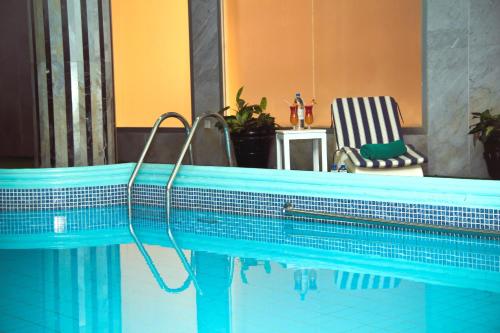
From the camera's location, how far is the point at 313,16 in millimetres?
8773

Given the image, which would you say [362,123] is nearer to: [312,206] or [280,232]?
[312,206]

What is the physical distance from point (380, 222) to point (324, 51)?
4.03 metres

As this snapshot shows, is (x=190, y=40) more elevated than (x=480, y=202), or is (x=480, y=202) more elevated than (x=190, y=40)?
(x=190, y=40)

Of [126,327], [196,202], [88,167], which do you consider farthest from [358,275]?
A: [88,167]

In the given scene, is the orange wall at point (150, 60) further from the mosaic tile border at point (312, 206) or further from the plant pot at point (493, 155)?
the plant pot at point (493, 155)

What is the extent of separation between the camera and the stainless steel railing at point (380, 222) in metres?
4.66

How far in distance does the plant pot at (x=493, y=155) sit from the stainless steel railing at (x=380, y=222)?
2338mm

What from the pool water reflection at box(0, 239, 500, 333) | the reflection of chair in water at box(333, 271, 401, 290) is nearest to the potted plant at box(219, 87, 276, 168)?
the pool water reflection at box(0, 239, 500, 333)

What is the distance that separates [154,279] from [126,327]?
0.90 meters

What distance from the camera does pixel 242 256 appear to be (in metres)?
4.48

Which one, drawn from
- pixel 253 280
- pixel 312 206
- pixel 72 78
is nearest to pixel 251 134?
pixel 72 78

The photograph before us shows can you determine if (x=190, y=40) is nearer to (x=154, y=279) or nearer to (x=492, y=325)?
(x=154, y=279)

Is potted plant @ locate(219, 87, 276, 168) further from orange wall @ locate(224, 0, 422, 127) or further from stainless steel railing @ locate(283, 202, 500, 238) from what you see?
stainless steel railing @ locate(283, 202, 500, 238)

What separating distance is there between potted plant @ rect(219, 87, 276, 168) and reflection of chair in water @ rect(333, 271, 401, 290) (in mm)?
4272
